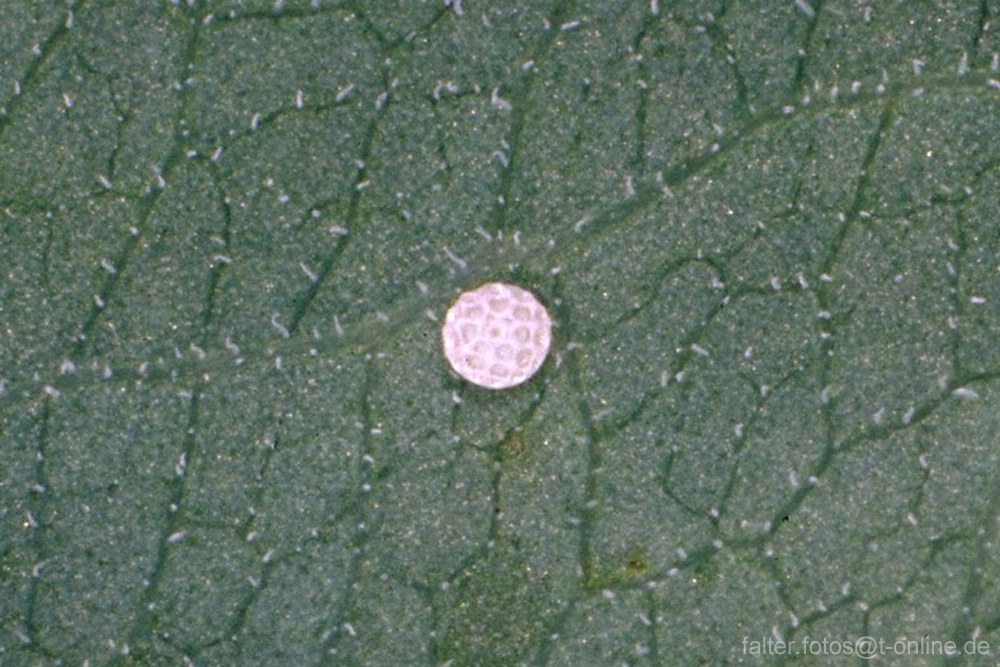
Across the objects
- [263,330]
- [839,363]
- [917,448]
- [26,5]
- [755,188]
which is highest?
[26,5]

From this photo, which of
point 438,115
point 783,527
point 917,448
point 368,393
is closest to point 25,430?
point 368,393

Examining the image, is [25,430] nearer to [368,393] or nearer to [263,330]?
[263,330]

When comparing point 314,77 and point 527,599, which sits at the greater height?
point 314,77
